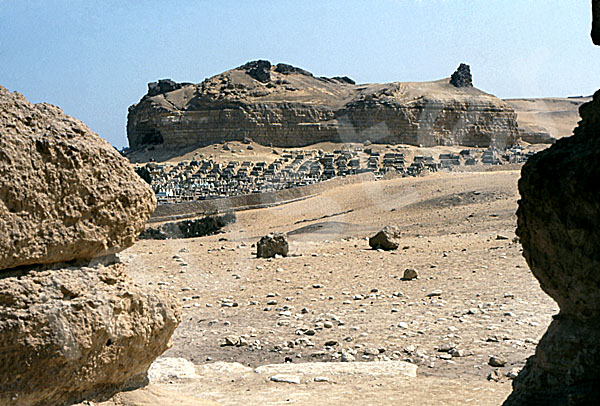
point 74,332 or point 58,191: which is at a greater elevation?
point 58,191

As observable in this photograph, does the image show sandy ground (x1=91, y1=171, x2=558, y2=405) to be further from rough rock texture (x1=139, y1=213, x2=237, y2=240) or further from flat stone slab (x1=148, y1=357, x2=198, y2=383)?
rough rock texture (x1=139, y1=213, x2=237, y2=240)

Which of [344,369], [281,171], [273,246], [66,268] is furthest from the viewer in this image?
[281,171]

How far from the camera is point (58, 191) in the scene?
2.58 meters

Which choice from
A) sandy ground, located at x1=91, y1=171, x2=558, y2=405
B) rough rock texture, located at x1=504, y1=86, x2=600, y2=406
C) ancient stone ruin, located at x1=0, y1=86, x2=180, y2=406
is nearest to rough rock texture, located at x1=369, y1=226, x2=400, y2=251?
sandy ground, located at x1=91, y1=171, x2=558, y2=405

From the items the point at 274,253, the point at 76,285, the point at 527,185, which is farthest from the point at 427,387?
the point at 274,253

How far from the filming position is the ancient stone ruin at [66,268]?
2.40m

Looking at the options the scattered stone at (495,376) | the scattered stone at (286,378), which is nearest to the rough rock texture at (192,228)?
the scattered stone at (286,378)

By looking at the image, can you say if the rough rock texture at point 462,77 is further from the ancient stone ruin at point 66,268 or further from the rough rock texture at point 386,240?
the ancient stone ruin at point 66,268

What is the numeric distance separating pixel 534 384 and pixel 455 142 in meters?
48.7

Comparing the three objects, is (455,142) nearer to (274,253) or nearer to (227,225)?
(227,225)

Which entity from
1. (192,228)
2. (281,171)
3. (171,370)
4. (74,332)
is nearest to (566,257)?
(74,332)

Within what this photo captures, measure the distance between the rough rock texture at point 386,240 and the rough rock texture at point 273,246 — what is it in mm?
1545

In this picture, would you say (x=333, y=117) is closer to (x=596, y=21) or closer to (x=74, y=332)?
(x=596, y=21)

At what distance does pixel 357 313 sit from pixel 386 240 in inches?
159
